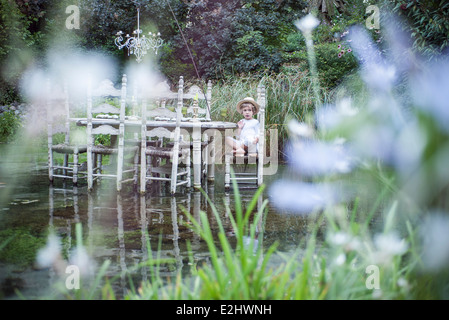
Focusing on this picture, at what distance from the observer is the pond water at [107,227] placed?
2.37 m

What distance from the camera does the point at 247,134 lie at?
559 centimetres

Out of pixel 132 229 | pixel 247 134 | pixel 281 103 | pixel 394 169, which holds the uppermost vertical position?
pixel 281 103

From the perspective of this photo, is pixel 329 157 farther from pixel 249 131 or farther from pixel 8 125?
pixel 8 125

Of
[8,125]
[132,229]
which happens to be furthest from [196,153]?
[8,125]

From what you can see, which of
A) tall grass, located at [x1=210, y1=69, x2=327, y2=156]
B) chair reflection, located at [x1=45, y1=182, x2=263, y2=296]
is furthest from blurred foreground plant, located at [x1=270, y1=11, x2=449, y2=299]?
tall grass, located at [x1=210, y1=69, x2=327, y2=156]

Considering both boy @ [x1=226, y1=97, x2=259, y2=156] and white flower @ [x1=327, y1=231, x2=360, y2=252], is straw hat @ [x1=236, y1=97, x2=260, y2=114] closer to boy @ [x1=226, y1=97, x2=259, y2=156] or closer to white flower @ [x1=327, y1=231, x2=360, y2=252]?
boy @ [x1=226, y1=97, x2=259, y2=156]

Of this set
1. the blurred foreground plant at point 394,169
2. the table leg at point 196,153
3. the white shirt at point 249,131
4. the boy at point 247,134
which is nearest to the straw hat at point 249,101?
the boy at point 247,134

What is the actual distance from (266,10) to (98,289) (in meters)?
14.3

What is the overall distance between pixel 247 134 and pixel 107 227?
2.66 m

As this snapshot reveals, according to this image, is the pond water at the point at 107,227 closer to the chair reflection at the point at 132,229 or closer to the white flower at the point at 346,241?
the chair reflection at the point at 132,229

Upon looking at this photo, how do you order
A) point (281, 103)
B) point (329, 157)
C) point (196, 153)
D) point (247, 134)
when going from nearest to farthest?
point (329, 157) → point (196, 153) → point (247, 134) → point (281, 103)

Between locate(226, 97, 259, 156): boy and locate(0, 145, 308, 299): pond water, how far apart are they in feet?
1.74
